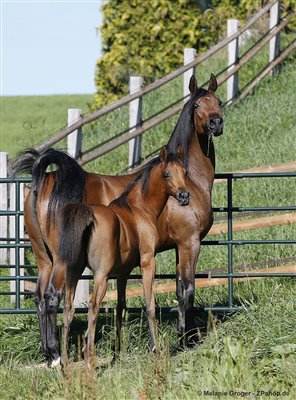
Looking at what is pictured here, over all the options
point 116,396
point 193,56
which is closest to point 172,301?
point 116,396

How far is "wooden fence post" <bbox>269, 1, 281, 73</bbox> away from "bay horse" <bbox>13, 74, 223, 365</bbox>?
883cm

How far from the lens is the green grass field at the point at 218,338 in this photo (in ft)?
24.5

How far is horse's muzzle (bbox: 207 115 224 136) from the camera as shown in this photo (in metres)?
9.54

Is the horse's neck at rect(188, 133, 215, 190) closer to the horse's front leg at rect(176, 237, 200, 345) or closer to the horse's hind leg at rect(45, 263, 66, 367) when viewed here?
the horse's front leg at rect(176, 237, 200, 345)

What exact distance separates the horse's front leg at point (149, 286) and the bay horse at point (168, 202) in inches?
29.0

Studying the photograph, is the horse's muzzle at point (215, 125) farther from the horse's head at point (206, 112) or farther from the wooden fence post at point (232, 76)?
the wooden fence post at point (232, 76)

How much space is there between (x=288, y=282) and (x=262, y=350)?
3094 millimetres

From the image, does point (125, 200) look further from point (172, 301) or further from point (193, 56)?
point (193, 56)

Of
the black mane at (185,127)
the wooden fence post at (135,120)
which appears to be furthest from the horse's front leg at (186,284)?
the wooden fence post at (135,120)

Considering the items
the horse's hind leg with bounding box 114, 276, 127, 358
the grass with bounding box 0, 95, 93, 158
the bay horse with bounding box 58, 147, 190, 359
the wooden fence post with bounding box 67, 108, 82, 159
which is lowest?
the horse's hind leg with bounding box 114, 276, 127, 358

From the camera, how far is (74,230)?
8.32 m

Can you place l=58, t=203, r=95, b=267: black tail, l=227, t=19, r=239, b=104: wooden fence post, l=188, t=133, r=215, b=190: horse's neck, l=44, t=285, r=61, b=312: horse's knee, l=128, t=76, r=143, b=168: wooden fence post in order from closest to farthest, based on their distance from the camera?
l=58, t=203, r=95, b=267: black tail < l=44, t=285, r=61, b=312: horse's knee < l=188, t=133, r=215, b=190: horse's neck < l=128, t=76, r=143, b=168: wooden fence post < l=227, t=19, r=239, b=104: wooden fence post

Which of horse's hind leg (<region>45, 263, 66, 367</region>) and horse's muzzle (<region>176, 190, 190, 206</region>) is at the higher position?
horse's muzzle (<region>176, 190, 190, 206</region>)

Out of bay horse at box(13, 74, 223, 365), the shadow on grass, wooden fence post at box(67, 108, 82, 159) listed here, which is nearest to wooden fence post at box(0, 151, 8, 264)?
wooden fence post at box(67, 108, 82, 159)
